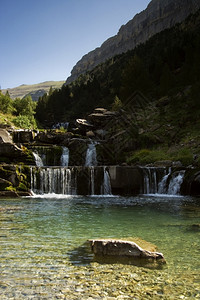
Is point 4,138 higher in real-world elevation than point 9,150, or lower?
higher

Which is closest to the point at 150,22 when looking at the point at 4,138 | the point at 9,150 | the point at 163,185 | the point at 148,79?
the point at 148,79

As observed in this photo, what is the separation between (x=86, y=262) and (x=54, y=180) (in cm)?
2237

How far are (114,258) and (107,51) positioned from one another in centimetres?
19448

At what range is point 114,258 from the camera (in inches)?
320

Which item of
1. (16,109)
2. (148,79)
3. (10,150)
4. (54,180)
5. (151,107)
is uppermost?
(148,79)

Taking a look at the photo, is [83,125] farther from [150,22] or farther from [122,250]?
[150,22]

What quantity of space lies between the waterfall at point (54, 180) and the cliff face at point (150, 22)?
11298 centimetres

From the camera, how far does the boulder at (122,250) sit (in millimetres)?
8125

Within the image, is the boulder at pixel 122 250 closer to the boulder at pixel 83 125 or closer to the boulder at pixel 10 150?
the boulder at pixel 10 150

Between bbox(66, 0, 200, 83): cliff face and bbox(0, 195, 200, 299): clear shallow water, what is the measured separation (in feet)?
410

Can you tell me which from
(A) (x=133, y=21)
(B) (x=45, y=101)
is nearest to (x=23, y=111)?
(B) (x=45, y=101)

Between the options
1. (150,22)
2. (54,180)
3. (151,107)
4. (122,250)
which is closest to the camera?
(122,250)

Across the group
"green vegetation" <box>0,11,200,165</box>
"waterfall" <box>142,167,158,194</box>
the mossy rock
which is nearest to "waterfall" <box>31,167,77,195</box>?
the mossy rock

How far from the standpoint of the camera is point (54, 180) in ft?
97.9
